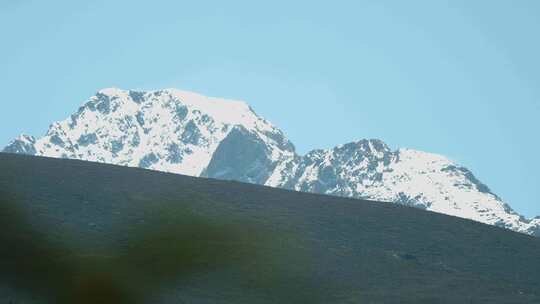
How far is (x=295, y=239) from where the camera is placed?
100 m

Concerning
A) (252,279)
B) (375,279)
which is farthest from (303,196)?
(252,279)

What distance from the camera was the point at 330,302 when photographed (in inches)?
3130

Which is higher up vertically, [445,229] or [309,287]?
[445,229]

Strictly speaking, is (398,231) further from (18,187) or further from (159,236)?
(159,236)

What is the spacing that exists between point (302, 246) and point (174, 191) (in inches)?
852

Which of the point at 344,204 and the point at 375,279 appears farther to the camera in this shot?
the point at 344,204

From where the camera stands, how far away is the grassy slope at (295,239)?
81.8 meters

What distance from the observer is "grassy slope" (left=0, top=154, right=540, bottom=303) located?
8175 cm

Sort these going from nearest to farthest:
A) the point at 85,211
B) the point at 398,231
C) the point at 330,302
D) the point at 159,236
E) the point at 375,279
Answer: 1. the point at 159,236
2. the point at 330,302
3. the point at 375,279
4. the point at 85,211
5. the point at 398,231

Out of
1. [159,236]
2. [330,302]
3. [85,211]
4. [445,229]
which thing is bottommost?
[159,236]

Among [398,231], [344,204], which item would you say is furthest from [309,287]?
[344,204]

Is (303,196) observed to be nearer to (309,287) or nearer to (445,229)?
(445,229)

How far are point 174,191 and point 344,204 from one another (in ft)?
75.9

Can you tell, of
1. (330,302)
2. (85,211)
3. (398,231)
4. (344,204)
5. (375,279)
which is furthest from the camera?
(344,204)
